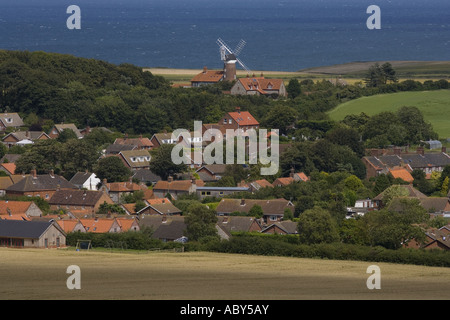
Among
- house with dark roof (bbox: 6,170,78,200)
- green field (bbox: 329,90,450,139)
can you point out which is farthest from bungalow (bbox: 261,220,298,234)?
green field (bbox: 329,90,450,139)

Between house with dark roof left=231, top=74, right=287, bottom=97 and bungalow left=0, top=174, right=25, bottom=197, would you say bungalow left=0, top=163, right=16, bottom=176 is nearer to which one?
bungalow left=0, top=174, right=25, bottom=197

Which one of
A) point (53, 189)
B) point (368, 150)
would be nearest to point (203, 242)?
point (53, 189)

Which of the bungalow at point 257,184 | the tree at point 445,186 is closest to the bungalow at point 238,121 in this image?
the bungalow at point 257,184

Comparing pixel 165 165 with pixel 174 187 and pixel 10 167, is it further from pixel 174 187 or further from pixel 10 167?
pixel 10 167

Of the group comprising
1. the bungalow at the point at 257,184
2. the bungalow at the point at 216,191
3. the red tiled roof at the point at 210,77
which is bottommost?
the bungalow at the point at 216,191

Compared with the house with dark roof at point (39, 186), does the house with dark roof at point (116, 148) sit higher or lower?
higher

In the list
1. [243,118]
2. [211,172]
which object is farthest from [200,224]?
→ [243,118]

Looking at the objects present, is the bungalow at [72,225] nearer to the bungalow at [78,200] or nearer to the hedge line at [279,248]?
the hedge line at [279,248]
